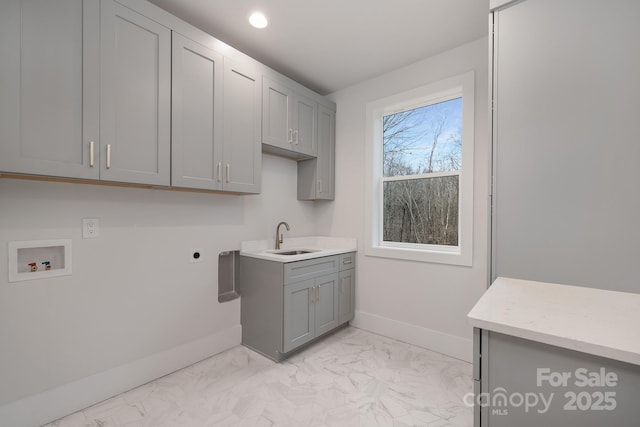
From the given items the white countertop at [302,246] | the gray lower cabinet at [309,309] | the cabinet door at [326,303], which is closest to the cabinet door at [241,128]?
the white countertop at [302,246]

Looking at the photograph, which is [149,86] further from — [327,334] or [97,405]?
[327,334]

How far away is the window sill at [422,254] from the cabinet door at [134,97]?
202 cm

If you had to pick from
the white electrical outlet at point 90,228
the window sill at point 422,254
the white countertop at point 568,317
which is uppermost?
the white electrical outlet at point 90,228

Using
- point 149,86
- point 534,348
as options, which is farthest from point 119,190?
point 534,348

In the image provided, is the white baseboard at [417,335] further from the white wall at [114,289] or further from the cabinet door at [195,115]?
the cabinet door at [195,115]

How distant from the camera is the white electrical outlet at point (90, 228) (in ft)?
5.66

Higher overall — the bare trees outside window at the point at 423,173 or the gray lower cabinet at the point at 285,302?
the bare trees outside window at the point at 423,173

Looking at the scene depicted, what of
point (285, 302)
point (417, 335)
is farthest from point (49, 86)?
point (417, 335)

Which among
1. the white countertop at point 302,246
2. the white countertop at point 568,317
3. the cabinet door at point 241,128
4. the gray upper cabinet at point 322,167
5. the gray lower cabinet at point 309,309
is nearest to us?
the white countertop at point 568,317

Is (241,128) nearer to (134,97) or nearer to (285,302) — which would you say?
(134,97)

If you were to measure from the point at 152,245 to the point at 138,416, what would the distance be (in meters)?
1.05

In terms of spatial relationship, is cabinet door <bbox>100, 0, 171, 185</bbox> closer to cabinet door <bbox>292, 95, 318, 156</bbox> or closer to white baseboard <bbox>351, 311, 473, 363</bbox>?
cabinet door <bbox>292, 95, 318, 156</bbox>

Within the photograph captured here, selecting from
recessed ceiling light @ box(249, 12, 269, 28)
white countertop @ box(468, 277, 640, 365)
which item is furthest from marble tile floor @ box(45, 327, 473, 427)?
recessed ceiling light @ box(249, 12, 269, 28)

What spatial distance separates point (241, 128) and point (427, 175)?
175 centimetres
